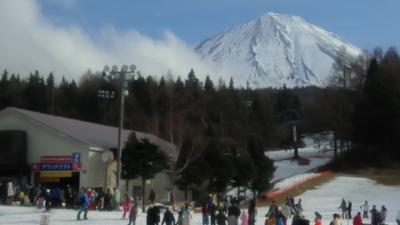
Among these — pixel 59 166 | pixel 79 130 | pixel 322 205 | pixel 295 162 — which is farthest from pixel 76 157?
pixel 295 162

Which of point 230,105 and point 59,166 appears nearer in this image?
point 59,166

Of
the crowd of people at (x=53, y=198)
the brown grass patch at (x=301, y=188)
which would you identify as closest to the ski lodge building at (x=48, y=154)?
the crowd of people at (x=53, y=198)

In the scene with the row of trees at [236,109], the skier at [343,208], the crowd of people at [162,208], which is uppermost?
the row of trees at [236,109]

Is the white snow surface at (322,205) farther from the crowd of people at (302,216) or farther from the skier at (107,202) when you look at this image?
the skier at (107,202)

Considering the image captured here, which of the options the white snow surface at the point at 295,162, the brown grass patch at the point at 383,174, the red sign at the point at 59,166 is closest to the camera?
the red sign at the point at 59,166

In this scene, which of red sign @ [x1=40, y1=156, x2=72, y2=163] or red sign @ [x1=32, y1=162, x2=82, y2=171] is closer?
red sign @ [x1=32, y1=162, x2=82, y2=171]

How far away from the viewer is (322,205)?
158 feet

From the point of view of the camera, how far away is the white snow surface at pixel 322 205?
26.8 metres

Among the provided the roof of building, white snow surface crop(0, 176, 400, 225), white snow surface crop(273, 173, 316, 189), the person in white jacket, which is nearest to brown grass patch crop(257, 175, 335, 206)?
white snow surface crop(0, 176, 400, 225)

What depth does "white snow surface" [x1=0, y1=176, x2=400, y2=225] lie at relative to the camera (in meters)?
26.8

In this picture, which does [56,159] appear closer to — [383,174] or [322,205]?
[322,205]

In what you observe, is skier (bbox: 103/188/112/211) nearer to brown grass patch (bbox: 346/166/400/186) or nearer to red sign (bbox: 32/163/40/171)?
red sign (bbox: 32/163/40/171)

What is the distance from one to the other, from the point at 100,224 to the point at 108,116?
61.5 meters

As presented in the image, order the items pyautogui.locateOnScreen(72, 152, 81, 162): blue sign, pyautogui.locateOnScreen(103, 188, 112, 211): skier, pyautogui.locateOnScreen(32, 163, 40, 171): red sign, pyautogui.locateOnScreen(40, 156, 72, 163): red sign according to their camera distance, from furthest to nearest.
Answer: pyautogui.locateOnScreen(32, 163, 40, 171): red sign < pyautogui.locateOnScreen(40, 156, 72, 163): red sign < pyautogui.locateOnScreen(72, 152, 81, 162): blue sign < pyautogui.locateOnScreen(103, 188, 112, 211): skier
